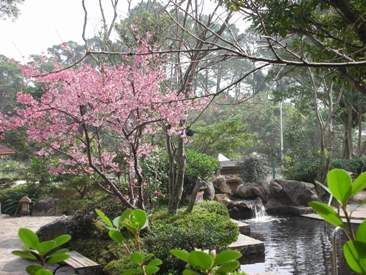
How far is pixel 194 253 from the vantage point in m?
0.83

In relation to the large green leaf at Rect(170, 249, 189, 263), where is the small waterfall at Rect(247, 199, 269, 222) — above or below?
below

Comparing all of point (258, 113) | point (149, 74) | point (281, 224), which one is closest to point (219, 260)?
point (149, 74)

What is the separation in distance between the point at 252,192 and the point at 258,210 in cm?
130

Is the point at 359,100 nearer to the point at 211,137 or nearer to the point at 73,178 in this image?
the point at 211,137

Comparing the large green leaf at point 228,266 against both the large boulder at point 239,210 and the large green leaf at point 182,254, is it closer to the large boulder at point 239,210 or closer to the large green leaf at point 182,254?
the large green leaf at point 182,254

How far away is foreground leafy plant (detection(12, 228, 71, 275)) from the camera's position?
811 mm

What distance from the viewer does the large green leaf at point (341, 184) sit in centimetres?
64

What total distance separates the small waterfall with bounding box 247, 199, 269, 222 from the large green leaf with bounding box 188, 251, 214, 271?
11321 millimetres

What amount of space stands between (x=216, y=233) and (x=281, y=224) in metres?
5.02

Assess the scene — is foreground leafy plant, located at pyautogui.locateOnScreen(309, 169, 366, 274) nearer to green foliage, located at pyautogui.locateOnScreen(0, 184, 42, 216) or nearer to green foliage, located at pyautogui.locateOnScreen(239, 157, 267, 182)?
green foliage, located at pyautogui.locateOnScreen(0, 184, 42, 216)

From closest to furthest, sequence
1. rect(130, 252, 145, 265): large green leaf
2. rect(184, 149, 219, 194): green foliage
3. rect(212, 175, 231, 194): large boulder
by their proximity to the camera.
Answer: rect(130, 252, 145, 265): large green leaf
rect(184, 149, 219, 194): green foliage
rect(212, 175, 231, 194): large boulder

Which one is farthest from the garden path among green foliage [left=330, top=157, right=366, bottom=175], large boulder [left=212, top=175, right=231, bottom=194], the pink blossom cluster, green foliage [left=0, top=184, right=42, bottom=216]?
green foliage [left=330, top=157, right=366, bottom=175]

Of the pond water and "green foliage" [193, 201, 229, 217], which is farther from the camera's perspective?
"green foliage" [193, 201, 229, 217]

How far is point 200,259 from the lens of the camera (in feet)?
2.71
